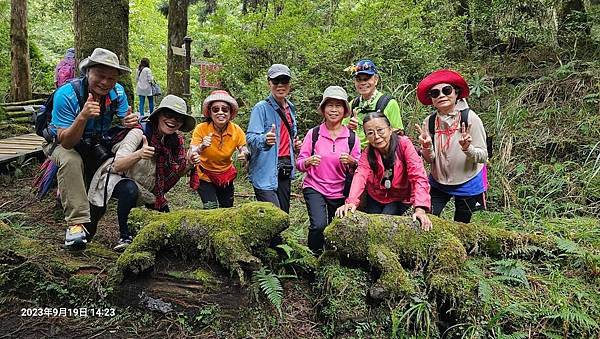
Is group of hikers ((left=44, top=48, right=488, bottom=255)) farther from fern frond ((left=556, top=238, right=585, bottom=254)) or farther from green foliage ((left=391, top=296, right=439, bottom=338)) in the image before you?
fern frond ((left=556, top=238, right=585, bottom=254))

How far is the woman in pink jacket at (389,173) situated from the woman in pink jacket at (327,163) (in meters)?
0.26

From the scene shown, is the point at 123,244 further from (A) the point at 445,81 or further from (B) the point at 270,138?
(A) the point at 445,81

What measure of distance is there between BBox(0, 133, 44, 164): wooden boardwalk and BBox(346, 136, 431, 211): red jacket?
6524mm

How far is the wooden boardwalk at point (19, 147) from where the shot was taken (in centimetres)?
781

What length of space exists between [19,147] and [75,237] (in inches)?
239

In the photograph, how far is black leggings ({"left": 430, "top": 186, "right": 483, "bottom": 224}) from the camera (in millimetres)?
4383

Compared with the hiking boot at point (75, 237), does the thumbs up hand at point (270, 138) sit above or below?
above

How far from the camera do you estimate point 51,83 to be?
64.4 feet

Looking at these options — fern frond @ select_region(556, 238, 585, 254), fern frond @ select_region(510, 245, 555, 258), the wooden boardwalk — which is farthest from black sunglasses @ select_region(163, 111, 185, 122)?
the wooden boardwalk

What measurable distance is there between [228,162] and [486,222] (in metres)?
3.41

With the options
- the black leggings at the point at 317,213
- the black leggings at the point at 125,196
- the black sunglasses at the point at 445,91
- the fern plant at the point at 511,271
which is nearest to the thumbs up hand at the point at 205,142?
the black leggings at the point at 125,196

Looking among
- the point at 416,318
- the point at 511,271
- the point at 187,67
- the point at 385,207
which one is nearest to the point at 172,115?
the point at 385,207

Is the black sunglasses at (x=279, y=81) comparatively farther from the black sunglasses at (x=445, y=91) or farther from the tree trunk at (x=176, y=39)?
the tree trunk at (x=176, y=39)

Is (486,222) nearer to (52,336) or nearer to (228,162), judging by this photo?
(228,162)
